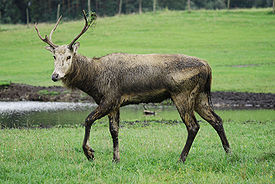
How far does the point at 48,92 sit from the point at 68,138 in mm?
12980

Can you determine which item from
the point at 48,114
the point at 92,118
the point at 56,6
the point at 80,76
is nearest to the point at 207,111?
the point at 92,118

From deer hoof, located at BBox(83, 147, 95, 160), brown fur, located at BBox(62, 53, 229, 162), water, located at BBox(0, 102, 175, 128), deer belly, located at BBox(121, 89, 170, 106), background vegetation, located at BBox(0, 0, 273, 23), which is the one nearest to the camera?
deer hoof, located at BBox(83, 147, 95, 160)

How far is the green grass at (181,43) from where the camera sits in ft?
92.7

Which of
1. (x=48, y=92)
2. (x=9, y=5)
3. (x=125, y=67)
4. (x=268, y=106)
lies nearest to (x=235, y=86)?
(x=268, y=106)

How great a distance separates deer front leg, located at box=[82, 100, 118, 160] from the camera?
8.01 m

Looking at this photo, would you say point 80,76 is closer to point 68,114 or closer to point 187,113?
point 187,113

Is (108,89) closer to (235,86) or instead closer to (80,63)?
(80,63)

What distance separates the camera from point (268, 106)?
768 inches

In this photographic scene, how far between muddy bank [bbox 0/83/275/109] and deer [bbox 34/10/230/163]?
37.3 feet

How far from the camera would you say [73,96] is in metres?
22.5

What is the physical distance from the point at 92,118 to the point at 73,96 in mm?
14744

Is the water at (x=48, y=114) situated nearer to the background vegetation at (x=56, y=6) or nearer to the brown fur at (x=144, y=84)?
the brown fur at (x=144, y=84)

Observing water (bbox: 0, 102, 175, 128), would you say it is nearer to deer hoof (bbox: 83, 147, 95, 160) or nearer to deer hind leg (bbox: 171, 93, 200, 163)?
deer hoof (bbox: 83, 147, 95, 160)

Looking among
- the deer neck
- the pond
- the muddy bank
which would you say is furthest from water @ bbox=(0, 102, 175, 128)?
the deer neck
